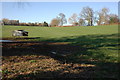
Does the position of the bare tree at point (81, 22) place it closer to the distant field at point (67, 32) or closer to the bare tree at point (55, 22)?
the bare tree at point (55, 22)

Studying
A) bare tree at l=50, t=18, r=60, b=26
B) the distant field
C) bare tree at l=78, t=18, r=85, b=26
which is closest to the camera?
the distant field

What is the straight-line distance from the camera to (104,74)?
5027 mm

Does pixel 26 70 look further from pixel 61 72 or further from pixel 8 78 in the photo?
pixel 61 72

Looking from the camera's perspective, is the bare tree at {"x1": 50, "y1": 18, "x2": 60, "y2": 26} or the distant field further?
the bare tree at {"x1": 50, "y1": 18, "x2": 60, "y2": 26}

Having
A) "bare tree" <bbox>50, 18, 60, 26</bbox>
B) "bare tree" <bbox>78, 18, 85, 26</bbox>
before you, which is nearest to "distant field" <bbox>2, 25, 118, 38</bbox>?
"bare tree" <bbox>50, 18, 60, 26</bbox>

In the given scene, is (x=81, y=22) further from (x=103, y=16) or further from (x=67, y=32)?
(x=67, y=32)

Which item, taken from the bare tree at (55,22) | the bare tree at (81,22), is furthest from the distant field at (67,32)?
the bare tree at (81,22)

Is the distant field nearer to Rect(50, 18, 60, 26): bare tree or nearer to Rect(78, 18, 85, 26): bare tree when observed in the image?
Rect(50, 18, 60, 26): bare tree

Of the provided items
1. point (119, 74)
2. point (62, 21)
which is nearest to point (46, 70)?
point (119, 74)

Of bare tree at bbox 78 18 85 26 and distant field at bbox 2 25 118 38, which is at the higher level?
bare tree at bbox 78 18 85 26

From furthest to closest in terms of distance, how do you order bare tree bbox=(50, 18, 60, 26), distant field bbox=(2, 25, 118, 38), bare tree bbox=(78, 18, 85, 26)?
bare tree bbox=(78, 18, 85, 26), bare tree bbox=(50, 18, 60, 26), distant field bbox=(2, 25, 118, 38)

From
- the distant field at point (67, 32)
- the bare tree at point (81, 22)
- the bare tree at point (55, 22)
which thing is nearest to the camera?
the distant field at point (67, 32)

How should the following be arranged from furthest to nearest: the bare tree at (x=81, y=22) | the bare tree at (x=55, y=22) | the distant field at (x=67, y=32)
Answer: the bare tree at (x=81, y=22), the bare tree at (x=55, y=22), the distant field at (x=67, y=32)

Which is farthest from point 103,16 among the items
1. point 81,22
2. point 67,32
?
point 67,32
